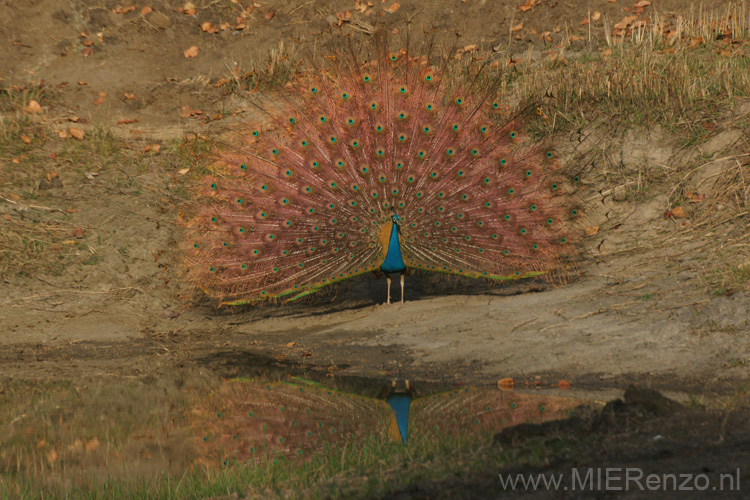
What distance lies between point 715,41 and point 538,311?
6657 millimetres

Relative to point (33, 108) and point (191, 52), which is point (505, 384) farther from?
point (191, 52)

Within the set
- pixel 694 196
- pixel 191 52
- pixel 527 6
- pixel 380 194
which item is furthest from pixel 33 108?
pixel 694 196

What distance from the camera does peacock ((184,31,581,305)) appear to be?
25.4 feet

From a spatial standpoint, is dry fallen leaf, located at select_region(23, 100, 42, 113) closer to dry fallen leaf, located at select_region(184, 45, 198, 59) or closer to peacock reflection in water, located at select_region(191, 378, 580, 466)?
dry fallen leaf, located at select_region(184, 45, 198, 59)

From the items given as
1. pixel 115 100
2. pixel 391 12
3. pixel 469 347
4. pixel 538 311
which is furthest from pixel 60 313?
pixel 391 12

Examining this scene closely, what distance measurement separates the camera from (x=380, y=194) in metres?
7.86

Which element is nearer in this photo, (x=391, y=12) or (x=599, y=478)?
(x=599, y=478)

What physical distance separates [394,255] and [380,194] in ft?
2.13

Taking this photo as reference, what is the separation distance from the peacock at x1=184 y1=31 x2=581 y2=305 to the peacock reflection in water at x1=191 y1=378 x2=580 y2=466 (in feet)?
6.24

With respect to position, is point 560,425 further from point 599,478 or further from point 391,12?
point 391,12

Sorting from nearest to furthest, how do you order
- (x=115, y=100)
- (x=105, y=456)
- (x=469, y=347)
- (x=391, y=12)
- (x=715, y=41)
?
(x=105, y=456)
(x=469, y=347)
(x=715, y=41)
(x=115, y=100)
(x=391, y=12)

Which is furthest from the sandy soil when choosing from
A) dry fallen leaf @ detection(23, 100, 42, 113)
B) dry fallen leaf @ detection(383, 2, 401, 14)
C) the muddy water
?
dry fallen leaf @ detection(383, 2, 401, 14)

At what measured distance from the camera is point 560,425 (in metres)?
4.16

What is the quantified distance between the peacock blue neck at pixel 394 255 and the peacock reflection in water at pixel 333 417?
184cm
